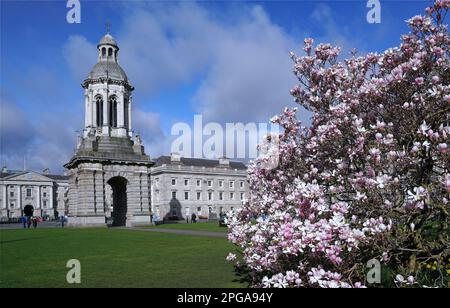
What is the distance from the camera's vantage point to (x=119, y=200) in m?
51.0

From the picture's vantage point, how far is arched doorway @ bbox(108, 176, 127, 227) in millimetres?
49531

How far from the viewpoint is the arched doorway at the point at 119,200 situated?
163ft

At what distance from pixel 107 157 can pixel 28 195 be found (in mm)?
81123

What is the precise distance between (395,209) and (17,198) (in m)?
122

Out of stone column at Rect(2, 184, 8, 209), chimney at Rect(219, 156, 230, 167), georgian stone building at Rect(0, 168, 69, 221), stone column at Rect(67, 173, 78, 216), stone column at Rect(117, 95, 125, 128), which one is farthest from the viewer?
georgian stone building at Rect(0, 168, 69, 221)

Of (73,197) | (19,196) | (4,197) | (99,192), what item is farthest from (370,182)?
(19,196)

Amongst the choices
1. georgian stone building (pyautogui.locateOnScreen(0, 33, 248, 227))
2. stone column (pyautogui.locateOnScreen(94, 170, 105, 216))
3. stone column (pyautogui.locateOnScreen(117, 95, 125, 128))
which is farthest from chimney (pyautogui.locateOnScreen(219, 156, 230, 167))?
stone column (pyautogui.locateOnScreen(94, 170, 105, 216))

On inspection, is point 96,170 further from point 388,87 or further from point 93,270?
point 388,87

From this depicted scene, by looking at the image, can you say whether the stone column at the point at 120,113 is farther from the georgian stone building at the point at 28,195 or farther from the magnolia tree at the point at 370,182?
the georgian stone building at the point at 28,195

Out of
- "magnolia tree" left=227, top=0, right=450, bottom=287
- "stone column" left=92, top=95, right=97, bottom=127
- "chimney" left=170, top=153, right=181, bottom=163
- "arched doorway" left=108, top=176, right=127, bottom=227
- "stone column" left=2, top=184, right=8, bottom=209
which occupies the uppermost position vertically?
"stone column" left=92, top=95, right=97, bottom=127

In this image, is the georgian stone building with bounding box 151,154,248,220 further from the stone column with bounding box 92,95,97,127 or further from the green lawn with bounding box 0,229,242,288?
the green lawn with bounding box 0,229,242,288

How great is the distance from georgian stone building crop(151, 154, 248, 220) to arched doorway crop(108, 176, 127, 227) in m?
27.1

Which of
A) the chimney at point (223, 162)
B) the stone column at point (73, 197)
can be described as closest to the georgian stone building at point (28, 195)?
the chimney at point (223, 162)

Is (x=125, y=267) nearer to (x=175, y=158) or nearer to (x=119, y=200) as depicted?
(x=119, y=200)
